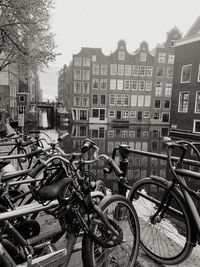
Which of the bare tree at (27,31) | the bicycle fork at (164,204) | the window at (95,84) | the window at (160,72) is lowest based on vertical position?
the bicycle fork at (164,204)

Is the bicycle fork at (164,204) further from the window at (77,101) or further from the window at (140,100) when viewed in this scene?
the window at (140,100)

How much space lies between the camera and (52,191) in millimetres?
1312

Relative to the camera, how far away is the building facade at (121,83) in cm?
3562

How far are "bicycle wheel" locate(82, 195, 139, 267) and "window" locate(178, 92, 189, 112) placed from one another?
69.7 ft

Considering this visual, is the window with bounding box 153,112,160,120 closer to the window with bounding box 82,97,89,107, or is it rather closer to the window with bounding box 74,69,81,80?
the window with bounding box 82,97,89,107

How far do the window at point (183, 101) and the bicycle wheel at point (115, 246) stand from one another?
21242 mm

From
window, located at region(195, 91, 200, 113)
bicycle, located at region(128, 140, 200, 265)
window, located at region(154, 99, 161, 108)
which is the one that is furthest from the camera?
window, located at region(154, 99, 161, 108)

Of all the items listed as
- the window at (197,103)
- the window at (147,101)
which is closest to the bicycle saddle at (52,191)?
the window at (197,103)

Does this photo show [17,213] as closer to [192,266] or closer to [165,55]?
[192,266]

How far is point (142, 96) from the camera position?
37.3 metres

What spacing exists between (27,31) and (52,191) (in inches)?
358

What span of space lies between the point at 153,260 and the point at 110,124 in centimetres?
3507

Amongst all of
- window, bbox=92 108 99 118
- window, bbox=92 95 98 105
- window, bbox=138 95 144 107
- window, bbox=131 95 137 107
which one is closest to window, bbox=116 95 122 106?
window, bbox=131 95 137 107

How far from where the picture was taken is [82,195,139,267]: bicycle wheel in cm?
145
